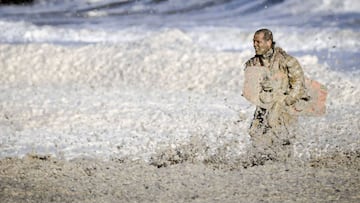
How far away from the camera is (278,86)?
7.50 metres

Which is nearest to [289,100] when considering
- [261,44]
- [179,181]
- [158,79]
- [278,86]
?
[278,86]

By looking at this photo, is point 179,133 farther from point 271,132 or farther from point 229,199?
point 229,199

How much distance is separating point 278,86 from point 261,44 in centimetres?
47


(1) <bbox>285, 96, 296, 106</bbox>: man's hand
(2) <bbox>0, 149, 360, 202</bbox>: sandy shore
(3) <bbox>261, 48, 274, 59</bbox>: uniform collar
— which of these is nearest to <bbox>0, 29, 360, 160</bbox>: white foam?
(2) <bbox>0, 149, 360, 202</bbox>: sandy shore

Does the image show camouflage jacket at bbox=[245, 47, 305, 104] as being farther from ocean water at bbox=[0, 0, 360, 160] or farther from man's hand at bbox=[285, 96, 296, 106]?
ocean water at bbox=[0, 0, 360, 160]

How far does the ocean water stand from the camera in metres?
10.3

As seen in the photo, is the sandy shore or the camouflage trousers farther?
the camouflage trousers

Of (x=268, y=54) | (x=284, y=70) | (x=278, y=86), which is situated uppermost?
(x=268, y=54)

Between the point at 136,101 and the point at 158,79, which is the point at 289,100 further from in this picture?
the point at 158,79

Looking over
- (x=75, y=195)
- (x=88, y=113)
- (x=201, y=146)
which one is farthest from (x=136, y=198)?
(x=88, y=113)

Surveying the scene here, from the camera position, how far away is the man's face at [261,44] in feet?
23.7

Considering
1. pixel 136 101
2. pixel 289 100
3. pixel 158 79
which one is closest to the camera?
pixel 289 100

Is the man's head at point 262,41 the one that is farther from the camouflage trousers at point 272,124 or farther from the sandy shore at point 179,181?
the sandy shore at point 179,181

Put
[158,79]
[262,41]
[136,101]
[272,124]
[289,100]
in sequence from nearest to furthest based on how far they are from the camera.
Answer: [262,41]
[289,100]
[272,124]
[136,101]
[158,79]
